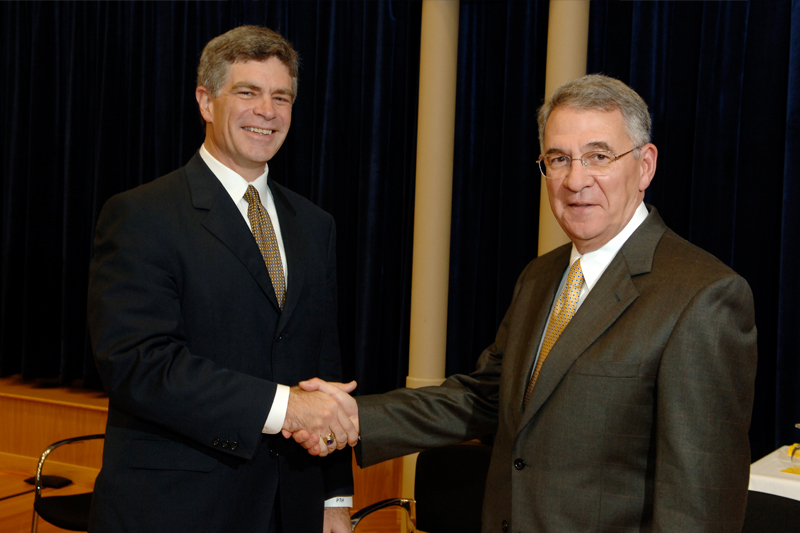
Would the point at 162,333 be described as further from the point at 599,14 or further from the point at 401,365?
the point at 599,14

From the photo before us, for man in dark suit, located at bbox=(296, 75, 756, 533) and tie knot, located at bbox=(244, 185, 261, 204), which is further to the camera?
tie knot, located at bbox=(244, 185, 261, 204)

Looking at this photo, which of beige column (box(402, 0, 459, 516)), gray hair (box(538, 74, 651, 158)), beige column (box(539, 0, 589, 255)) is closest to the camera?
gray hair (box(538, 74, 651, 158))

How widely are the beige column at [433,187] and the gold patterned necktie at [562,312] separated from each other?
8.44 ft

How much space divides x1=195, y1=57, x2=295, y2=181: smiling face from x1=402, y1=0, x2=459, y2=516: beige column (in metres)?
2.28

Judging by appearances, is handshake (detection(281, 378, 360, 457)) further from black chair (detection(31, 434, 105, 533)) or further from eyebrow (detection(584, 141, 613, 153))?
black chair (detection(31, 434, 105, 533))

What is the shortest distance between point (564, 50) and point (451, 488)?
8.03 ft

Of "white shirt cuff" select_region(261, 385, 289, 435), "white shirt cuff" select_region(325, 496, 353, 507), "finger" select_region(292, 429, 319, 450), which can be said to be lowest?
"white shirt cuff" select_region(325, 496, 353, 507)

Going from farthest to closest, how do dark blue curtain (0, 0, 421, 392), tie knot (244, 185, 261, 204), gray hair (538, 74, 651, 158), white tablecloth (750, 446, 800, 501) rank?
dark blue curtain (0, 0, 421, 392) < white tablecloth (750, 446, 800, 501) < tie knot (244, 185, 261, 204) < gray hair (538, 74, 651, 158)

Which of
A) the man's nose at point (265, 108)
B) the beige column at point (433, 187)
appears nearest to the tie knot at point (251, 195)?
the man's nose at point (265, 108)

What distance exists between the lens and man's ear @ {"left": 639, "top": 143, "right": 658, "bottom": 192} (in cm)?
161

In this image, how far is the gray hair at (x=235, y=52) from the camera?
1.94 m

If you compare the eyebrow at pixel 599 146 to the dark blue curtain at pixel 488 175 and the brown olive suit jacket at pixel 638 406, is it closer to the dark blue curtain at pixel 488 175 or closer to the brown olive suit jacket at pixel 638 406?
the brown olive suit jacket at pixel 638 406

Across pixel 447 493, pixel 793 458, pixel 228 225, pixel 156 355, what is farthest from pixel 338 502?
pixel 793 458

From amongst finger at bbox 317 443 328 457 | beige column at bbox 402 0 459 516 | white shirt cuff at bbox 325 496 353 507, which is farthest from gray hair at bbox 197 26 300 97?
beige column at bbox 402 0 459 516
